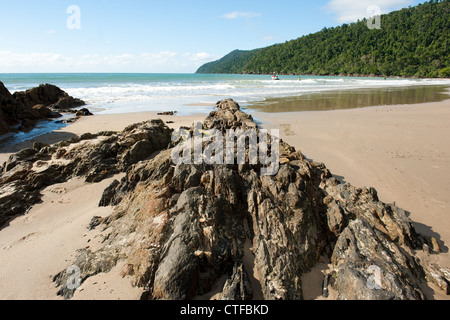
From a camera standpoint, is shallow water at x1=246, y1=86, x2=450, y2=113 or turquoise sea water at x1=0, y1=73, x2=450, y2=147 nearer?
shallow water at x1=246, y1=86, x2=450, y2=113

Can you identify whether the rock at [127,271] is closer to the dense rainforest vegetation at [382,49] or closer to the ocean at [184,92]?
the ocean at [184,92]

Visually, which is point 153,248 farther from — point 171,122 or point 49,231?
point 171,122

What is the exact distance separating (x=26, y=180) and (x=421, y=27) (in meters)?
132

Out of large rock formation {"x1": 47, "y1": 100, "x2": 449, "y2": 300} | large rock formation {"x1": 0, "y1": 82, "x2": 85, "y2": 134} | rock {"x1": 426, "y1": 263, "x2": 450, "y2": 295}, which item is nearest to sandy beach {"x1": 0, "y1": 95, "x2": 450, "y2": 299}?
rock {"x1": 426, "y1": 263, "x2": 450, "y2": 295}

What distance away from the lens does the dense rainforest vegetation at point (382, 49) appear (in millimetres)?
78438

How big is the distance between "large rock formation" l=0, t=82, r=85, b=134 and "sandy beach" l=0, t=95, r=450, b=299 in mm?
4051

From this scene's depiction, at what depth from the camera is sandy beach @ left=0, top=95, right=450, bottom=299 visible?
349 centimetres

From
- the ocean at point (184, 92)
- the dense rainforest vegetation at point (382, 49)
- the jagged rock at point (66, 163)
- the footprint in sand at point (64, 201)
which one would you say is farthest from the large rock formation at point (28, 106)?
the dense rainforest vegetation at point (382, 49)

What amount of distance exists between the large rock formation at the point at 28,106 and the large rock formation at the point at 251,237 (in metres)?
13.9

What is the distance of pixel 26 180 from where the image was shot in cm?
612

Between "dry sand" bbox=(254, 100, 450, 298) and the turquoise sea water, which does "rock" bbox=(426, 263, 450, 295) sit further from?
the turquoise sea water

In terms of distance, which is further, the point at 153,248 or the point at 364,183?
the point at 364,183
